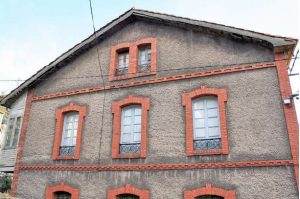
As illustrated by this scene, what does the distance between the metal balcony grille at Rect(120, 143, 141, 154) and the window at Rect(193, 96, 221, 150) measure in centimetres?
215

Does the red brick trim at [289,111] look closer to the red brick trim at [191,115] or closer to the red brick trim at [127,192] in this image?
the red brick trim at [191,115]

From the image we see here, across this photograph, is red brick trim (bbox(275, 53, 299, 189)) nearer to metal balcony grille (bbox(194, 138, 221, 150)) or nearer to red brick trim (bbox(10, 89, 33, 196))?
metal balcony grille (bbox(194, 138, 221, 150))

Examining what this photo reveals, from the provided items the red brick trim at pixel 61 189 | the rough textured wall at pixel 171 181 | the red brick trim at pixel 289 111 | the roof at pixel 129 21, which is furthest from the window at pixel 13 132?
the red brick trim at pixel 289 111

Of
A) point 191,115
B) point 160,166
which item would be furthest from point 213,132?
point 160,166

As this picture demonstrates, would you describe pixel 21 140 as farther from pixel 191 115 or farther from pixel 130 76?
pixel 191 115

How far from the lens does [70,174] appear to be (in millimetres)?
11039

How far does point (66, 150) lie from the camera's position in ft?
38.3

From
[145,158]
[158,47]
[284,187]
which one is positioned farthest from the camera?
[158,47]

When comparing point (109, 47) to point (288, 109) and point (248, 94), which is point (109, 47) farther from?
point (288, 109)

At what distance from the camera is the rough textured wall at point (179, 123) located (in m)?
8.75

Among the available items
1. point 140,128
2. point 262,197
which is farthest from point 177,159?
point 262,197

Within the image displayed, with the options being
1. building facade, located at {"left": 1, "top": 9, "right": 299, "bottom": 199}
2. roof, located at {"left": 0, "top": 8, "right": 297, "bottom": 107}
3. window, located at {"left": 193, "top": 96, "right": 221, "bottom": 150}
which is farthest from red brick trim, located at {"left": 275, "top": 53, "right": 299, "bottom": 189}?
window, located at {"left": 193, "top": 96, "right": 221, "bottom": 150}

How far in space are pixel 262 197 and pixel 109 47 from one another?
335 inches

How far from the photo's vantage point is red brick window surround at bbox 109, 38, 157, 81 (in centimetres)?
1145
